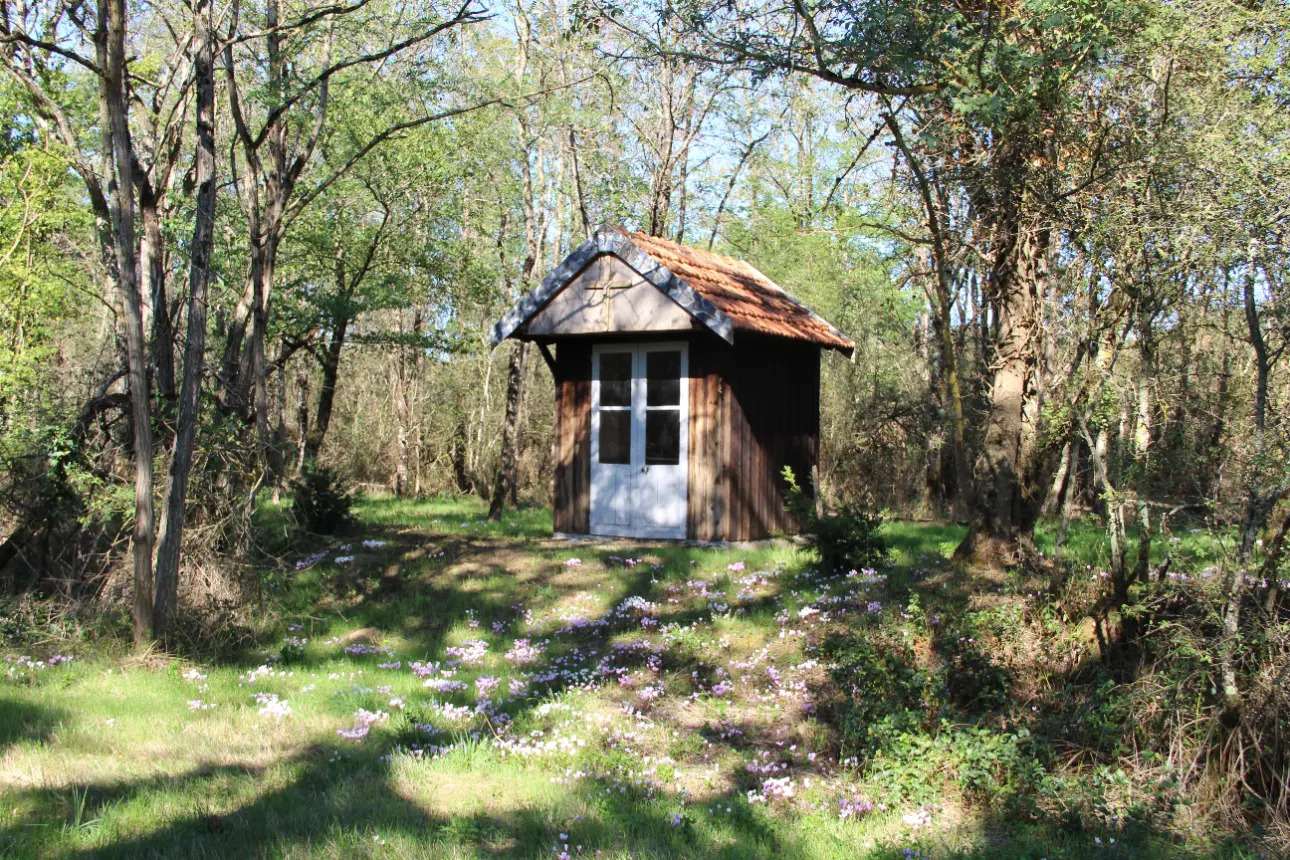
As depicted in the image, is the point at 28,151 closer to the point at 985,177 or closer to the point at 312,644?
the point at 312,644

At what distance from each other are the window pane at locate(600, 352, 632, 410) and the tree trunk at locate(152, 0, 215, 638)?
20.8 ft

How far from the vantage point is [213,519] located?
8938 millimetres

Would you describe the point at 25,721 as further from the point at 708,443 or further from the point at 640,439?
the point at 708,443

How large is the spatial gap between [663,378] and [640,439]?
914 millimetres

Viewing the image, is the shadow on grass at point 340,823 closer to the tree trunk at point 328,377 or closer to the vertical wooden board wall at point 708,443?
the vertical wooden board wall at point 708,443

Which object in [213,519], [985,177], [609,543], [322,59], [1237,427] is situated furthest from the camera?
[322,59]

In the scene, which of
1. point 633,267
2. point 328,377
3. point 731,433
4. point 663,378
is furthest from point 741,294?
point 328,377

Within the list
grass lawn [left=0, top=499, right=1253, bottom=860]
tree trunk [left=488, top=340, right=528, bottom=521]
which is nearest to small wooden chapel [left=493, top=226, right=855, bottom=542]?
grass lawn [left=0, top=499, right=1253, bottom=860]

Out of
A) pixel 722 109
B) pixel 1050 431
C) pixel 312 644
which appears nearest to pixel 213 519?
pixel 312 644

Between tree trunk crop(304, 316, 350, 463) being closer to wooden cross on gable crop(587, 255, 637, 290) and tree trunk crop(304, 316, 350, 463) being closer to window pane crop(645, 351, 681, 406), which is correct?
wooden cross on gable crop(587, 255, 637, 290)

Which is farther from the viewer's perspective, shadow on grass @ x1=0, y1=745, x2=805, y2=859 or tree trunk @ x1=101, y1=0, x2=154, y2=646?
tree trunk @ x1=101, y1=0, x2=154, y2=646

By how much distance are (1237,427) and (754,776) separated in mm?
3691

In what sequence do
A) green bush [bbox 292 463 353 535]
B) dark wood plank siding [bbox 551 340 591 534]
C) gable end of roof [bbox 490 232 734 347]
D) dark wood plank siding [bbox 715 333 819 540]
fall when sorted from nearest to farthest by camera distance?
gable end of roof [bbox 490 232 734 347]
dark wood plank siding [bbox 715 333 819 540]
green bush [bbox 292 463 353 535]
dark wood plank siding [bbox 551 340 591 534]

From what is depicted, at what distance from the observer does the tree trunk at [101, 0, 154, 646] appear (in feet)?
24.5
